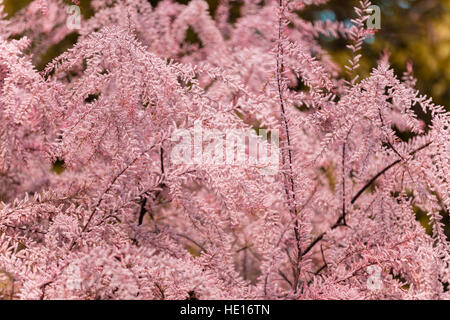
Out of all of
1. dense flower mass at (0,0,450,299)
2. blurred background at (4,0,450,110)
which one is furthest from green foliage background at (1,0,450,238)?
dense flower mass at (0,0,450,299)

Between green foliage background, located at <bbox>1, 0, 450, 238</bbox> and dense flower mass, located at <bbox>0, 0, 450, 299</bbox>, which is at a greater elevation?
dense flower mass, located at <bbox>0, 0, 450, 299</bbox>

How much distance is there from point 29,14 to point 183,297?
1.06 m

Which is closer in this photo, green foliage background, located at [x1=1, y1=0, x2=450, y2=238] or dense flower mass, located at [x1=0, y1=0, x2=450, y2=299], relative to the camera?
dense flower mass, located at [x1=0, y1=0, x2=450, y2=299]

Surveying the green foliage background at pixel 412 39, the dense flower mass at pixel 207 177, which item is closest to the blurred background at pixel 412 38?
the green foliage background at pixel 412 39

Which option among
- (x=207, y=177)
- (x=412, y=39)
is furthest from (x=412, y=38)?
(x=207, y=177)

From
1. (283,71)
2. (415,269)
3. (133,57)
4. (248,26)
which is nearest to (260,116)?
(283,71)

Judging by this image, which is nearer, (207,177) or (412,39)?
(207,177)

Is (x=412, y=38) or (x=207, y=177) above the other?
(x=207, y=177)

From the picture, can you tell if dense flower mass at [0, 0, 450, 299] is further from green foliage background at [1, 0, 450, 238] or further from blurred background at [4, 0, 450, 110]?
blurred background at [4, 0, 450, 110]

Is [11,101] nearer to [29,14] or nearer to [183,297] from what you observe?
[183,297]

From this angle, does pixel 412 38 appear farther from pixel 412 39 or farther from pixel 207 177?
pixel 207 177

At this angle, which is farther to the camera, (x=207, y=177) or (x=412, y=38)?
(x=412, y=38)
